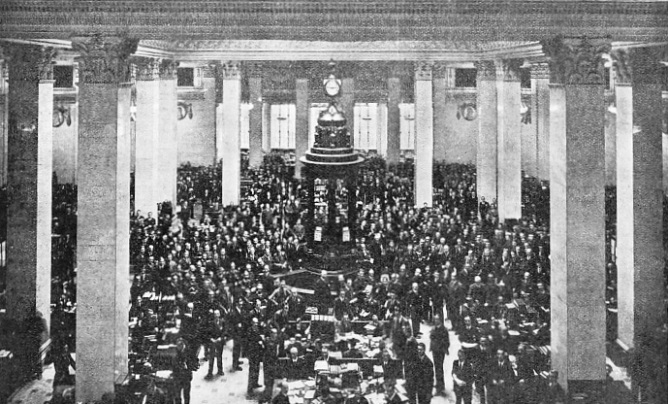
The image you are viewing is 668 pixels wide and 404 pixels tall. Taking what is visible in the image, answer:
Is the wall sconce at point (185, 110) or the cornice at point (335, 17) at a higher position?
the wall sconce at point (185, 110)

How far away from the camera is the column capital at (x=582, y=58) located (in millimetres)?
10961

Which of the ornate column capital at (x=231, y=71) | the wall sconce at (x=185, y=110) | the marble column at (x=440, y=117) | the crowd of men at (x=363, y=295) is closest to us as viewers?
the crowd of men at (x=363, y=295)

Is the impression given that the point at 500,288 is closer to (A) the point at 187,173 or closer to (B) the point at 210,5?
(B) the point at 210,5

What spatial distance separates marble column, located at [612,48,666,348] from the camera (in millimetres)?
13094

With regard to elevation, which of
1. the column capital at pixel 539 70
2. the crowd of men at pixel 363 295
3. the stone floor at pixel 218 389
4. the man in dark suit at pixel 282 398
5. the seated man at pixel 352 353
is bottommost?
the stone floor at pixel 218 389

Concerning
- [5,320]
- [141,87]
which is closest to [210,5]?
[5,320]

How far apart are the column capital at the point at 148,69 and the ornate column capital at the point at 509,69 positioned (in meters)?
9.97

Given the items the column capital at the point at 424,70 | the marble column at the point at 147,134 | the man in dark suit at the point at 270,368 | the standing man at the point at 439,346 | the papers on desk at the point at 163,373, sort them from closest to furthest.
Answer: the papers on desk at the point at 163,373
the man in dark suit at the point at 270,368
the standing man at the point at 439,346
the marble column at the point at 147,134
the column capital at the point at 424,70

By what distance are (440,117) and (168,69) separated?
17.0 meters

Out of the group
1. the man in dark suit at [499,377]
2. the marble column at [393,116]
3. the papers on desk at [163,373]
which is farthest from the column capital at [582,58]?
the marble column at [393,116]

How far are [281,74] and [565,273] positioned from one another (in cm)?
2900

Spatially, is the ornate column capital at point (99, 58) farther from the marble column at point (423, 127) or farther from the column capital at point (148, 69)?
the marble column at point (423, 127)

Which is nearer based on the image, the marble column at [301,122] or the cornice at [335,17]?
the cornice at [335,17]

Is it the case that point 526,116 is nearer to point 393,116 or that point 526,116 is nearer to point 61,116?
point 393,116
